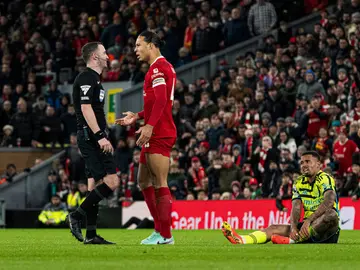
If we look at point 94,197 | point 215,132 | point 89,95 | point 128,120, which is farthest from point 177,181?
point 89,95

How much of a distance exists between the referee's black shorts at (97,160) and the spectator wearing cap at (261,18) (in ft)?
56.8

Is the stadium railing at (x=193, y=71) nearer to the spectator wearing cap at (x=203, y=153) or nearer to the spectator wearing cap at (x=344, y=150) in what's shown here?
the spectator wearing cap at (x=203, y=153)

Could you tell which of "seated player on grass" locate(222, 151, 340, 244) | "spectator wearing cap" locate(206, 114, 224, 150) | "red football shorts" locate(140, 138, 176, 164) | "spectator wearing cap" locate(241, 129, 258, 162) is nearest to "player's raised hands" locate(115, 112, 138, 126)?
"red football shorts" locate(140, 138, 176, 164)

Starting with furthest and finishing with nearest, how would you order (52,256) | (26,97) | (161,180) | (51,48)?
(51,48) → (26,97) → (161,180) → (52,256)

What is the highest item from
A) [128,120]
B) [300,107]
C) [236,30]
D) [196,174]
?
[236,30]

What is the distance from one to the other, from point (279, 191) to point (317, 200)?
9518 millimetres

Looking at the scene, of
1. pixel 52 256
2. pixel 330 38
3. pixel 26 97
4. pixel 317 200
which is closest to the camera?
pixel 52 256

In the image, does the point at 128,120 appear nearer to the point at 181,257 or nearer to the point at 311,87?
the point at 181,257

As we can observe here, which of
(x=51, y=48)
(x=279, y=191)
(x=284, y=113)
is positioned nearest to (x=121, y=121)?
(x=279, y=191)

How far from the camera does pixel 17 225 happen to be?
26.0 m

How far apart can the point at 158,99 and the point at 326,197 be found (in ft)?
8.32

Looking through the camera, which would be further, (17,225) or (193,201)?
(17,225)

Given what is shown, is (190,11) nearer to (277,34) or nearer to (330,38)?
(277,34)

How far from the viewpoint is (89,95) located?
1217 centimetres
